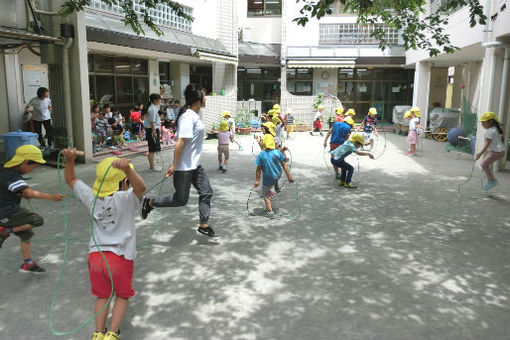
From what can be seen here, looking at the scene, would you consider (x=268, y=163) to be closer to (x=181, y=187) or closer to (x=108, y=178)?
(x=181, y=187)

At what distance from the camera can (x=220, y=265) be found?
4.64 m

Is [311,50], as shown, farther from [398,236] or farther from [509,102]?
[398,236]

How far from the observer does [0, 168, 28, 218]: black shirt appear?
3924 millimetres

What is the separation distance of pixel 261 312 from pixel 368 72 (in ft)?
72.5

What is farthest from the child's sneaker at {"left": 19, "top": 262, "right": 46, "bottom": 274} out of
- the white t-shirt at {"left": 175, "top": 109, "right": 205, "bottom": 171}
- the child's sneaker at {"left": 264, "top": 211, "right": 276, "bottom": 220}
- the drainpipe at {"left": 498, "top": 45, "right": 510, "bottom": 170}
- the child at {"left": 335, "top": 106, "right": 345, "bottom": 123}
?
the drainpipe at {"left": 498, "top": 45, "right": 510, "bottom": 170}

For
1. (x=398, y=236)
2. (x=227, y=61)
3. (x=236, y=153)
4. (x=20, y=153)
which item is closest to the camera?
(x=20, y=153)

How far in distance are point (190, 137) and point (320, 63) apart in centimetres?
1790

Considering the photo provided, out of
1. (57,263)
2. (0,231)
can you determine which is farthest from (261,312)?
(0,231)

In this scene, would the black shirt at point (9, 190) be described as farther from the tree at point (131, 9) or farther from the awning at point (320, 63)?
the awning at point (320, 63)

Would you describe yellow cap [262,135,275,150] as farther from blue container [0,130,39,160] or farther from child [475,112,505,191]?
blue container [0,130,39,160]

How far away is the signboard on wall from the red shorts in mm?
9688

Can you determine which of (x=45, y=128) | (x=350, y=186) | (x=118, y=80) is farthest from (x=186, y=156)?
(x=118, y=80)

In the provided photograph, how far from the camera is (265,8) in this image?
22.8 meters

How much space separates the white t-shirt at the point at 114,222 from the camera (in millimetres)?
3066
